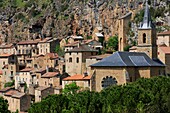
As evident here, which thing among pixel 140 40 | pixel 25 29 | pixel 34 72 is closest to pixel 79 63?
pixel 34 72

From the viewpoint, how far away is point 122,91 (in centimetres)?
6025

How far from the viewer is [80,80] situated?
3511 inches

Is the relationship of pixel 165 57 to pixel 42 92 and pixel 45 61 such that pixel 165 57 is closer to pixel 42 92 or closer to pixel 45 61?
pixel 42 92

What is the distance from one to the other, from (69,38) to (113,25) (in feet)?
31.9

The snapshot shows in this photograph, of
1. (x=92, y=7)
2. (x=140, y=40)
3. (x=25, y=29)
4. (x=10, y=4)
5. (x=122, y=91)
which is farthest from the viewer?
(x=10, y=4)

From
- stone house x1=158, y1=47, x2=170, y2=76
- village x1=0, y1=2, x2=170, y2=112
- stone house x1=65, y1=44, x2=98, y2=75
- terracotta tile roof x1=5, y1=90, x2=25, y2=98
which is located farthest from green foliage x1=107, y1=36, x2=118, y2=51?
terracotta tile roof x1=5, y1=90, x2=25, y2=98

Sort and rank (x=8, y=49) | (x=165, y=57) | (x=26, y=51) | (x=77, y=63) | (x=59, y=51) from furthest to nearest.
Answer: (x=8, y=49) < (x=26, y=51) < (x=59, y=51) < (x=77, y=63) < (x=165, y=57)

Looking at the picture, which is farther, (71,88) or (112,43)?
(112,43)

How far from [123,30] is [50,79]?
22.5 metres

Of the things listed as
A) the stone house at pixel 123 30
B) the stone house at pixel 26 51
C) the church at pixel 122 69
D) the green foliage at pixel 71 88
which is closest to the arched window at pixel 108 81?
the church at pixel 122 69

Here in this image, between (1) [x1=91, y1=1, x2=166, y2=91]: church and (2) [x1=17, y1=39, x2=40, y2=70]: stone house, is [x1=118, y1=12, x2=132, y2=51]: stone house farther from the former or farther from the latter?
(1) [x1=91, y1=1, x2=166, y2=91]: church

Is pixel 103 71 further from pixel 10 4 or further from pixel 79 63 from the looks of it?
pixel 10 4

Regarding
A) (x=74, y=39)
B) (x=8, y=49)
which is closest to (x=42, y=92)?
A: (x=74, y=39)

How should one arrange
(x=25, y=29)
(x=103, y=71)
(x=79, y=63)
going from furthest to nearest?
(x=25, y=29) < (x=79, y=63) < (x=103, y=71)
